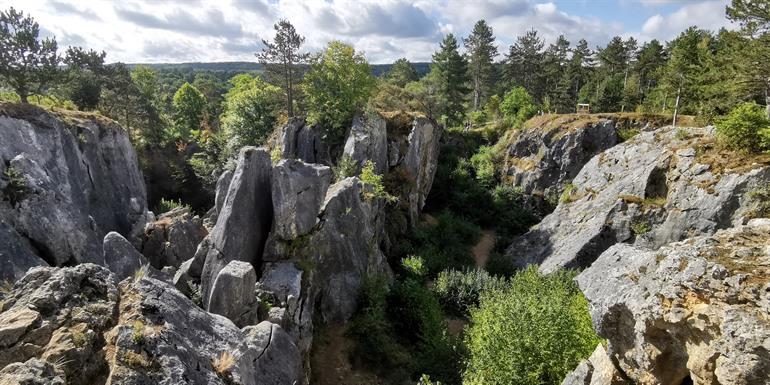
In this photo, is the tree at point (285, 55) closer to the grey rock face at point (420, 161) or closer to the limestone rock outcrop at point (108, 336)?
the grey rock face at point (420, 161)

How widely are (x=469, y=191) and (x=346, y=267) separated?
20904 millimetres

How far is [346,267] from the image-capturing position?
18.0 metres

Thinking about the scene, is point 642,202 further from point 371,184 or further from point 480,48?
point 480,48

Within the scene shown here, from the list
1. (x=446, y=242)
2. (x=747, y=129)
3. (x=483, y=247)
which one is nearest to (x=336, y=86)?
(x=446, y=242)

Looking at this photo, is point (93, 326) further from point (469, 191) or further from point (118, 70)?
point (118, 70)

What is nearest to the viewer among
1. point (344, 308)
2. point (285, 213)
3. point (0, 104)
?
point (285, 213)

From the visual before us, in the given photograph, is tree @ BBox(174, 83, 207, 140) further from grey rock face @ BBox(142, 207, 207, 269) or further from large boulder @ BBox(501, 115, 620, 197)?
large boulder @ BBox(501, 115, 620, 197)

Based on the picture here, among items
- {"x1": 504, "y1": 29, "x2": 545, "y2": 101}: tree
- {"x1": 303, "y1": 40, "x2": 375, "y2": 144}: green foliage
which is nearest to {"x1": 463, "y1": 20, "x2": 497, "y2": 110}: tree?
{"x1": 504, "y1": 29, "x2": 545, "y2": 101}: tree

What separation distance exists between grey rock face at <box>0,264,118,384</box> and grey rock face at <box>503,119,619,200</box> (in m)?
33.2

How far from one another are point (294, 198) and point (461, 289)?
10.6 metres

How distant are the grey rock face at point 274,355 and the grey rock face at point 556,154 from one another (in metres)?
29.0

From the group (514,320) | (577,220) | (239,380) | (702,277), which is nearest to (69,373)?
(239,380)

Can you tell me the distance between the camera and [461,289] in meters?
21.0

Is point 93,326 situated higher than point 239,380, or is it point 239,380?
point 93,326
